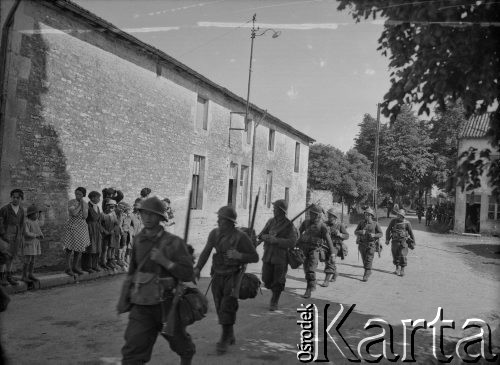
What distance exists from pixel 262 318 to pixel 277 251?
119cm

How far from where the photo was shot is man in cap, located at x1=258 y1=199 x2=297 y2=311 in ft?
24.1

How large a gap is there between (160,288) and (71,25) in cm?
915

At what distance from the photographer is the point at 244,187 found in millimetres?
22672

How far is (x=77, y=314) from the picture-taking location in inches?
252

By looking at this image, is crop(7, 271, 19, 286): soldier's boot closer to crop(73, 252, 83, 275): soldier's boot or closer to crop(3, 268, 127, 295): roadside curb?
crop(3, 268, 127, 295): roadside curb

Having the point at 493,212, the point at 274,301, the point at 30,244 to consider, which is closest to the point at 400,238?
the point at 274,301

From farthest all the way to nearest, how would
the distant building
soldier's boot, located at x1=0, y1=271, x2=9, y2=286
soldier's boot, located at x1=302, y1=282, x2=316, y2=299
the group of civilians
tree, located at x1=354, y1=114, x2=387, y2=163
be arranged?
tree, located at x1=354, y1=114, x2=387, y2=163, the distant building, soldier's boot, located at x1=302, y1=282, x2=316, y2=299, the group of civilians, soldier's boot, located at x1=0, y1=271, x2=9, y2=286

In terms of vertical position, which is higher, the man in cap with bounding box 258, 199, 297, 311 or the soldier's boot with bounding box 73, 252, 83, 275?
the man in cap with bounding box 258, 199, 297, 311

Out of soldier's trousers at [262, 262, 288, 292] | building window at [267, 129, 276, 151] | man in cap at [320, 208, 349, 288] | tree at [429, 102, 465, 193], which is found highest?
tree at [429, 102, 465, 193]

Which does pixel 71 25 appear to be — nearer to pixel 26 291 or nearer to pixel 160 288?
pixel 26 291

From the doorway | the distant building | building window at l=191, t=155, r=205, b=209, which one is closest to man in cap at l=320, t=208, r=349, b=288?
building window at l=191, t=155, r=205, b=209

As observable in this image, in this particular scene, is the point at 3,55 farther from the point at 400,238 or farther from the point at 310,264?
the point at 400,238

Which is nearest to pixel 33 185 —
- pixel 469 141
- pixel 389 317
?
pixel 389 317

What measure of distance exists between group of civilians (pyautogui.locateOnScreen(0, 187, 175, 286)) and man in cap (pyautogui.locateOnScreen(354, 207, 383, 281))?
5.04m
